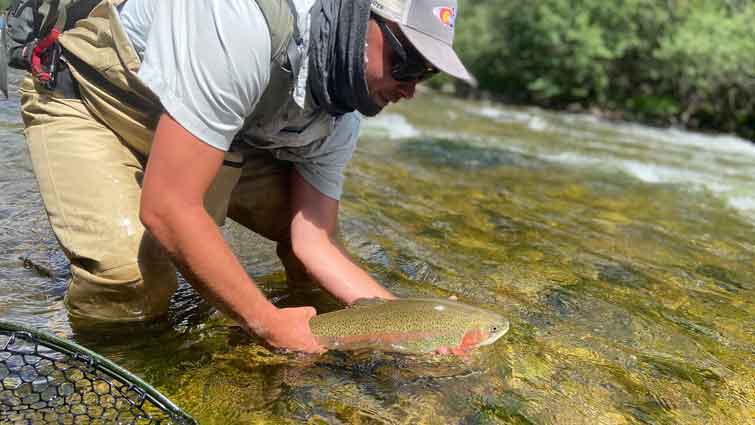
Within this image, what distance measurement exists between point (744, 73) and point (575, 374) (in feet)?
60.8

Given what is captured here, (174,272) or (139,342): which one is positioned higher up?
(174,272)

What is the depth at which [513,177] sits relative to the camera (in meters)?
7.51

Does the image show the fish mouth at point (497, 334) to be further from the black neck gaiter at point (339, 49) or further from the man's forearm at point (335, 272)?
the black neck gaiter at point (339, 49)

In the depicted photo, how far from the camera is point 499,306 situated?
3465 mm

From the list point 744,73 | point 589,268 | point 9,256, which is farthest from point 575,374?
point 744,73

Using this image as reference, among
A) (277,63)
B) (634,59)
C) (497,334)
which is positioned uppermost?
(277,63)

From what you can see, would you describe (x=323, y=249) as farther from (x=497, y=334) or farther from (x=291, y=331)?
(x=497, y=334)

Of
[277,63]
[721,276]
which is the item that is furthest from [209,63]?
[721,276]

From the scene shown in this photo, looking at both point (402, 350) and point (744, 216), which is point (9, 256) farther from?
point (744, 216)

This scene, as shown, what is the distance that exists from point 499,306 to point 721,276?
1804 millimetres

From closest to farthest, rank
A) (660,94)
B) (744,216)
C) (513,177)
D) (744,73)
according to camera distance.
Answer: (744,216), (513,177), (744,73), (660,94)

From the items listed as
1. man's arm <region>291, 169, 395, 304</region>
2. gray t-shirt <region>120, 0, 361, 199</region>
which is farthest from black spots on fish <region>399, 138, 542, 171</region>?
gray t-shirt <region>120, 0, 361, 199</region>

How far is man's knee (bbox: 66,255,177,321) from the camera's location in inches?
104

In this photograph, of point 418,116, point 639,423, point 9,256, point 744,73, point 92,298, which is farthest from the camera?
point 744,73
